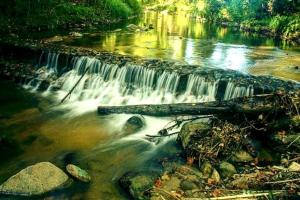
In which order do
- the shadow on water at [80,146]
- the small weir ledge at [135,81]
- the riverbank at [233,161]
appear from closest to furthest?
the riverbank at [233,161] → the shadow on water at [80,146] → the small weir ledge at [135,81]

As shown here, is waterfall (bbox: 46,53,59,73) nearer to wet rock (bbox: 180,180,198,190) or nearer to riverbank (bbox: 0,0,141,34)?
riverbank (bbox: 0,0,141,34)

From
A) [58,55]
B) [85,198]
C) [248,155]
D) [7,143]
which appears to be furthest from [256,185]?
[58,55]

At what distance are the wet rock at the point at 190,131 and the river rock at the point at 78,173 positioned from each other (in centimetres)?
270

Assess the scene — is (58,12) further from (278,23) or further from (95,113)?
(278,23)

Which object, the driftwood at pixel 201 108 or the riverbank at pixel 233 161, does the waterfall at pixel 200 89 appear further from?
the riverbank at pixel 233 161

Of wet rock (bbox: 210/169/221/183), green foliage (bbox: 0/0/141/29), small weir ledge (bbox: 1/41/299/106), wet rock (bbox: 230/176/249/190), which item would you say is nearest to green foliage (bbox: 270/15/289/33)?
green foliage (bbox: 0/0/141/29)

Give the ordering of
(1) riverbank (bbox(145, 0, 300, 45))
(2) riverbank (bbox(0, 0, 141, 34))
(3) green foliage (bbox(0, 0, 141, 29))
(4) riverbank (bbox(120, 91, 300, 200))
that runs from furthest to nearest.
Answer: (1) riverbank (bbox(145, 0, 300, 45))
(3) green foliage (bbox(0, 0, 141, 29))
(2) riverbank (bbox(0, 0, 141, 34))
(4) riverbank (bbox(120, 91, 300, 200))

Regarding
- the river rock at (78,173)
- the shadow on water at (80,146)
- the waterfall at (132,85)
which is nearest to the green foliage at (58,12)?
the waterfall at (132,85)

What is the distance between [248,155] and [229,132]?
737mm

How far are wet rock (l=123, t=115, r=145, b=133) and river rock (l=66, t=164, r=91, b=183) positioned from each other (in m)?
3.27

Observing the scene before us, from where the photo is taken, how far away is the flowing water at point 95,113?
29.8 feet

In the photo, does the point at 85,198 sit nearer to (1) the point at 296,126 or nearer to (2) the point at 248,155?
(2) the point at 248,155

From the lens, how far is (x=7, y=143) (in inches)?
392

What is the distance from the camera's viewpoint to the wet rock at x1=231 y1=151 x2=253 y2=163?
347 inches
